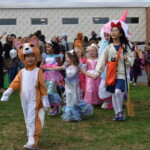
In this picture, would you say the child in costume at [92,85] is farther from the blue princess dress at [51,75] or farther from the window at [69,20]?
the window at [69,20]

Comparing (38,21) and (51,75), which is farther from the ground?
(38,21)

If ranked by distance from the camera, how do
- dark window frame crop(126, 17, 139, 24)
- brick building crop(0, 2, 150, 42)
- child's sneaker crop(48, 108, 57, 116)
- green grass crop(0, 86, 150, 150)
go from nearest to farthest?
1. green grass crop(0, 86, 150, 150)
2. child's sneaker crop(48, 108, 57, 116)
3. brick building crop(0, 2, 150, 42)
4. dark window frame crop(126, 17, 139, 24)

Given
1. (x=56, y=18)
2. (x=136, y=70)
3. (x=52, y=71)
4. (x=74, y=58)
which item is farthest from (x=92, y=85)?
(x=56, y=18)

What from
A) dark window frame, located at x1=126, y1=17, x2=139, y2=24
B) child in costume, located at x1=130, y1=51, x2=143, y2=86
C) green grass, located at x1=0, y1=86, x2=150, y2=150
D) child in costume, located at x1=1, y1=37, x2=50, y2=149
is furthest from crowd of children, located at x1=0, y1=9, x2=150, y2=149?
dark window frame, located at x1=126, y1=17, x2=139, y2=24

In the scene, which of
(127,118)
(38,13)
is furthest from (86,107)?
(38,13)

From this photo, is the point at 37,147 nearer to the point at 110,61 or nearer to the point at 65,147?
the point at 65,147

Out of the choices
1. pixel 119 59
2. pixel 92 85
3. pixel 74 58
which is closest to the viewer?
pixel 119 59

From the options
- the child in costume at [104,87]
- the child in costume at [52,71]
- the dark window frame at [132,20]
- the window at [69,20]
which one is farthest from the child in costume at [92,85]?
the dark window frame at [132,20]

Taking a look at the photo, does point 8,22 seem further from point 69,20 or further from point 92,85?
point 92,85

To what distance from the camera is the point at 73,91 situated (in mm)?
7691

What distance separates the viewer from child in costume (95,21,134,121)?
738 cm

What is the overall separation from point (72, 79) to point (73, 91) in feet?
0.79

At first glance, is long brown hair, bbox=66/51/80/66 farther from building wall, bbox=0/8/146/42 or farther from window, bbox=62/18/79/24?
window, bbox=62/18/79/24

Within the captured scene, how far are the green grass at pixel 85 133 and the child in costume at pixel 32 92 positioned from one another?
0.33 m
